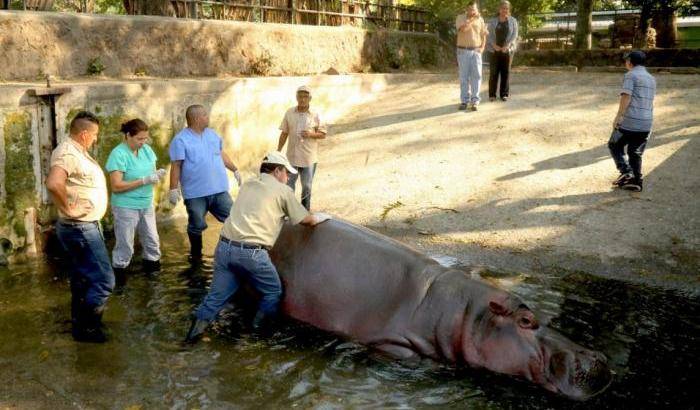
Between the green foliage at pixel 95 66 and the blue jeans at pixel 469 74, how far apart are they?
20.2 ft

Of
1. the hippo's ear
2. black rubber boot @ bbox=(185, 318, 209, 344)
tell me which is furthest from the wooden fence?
the hippo's ear

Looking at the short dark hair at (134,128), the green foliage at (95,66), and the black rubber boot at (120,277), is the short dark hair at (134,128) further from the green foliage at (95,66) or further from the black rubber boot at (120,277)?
the green foliage at (95,66)

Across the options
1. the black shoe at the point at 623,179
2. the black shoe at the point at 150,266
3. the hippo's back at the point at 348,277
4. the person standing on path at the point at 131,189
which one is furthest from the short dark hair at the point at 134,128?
the black shoe at the point at 623,179

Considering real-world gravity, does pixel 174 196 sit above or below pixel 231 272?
above

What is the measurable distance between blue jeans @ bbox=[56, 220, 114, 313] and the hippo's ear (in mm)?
2887

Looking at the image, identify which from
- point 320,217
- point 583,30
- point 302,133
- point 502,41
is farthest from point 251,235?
point 583,30

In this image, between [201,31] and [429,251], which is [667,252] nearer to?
[429,251]

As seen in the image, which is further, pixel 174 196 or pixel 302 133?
pixel 302 133

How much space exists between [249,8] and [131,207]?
8.13m

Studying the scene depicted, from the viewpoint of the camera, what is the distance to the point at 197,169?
7113 mm

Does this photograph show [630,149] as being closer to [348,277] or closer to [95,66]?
[348,277]

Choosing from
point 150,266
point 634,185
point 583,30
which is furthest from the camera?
point 583,30

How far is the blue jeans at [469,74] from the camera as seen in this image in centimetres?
1256

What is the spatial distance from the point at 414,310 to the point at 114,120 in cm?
479
